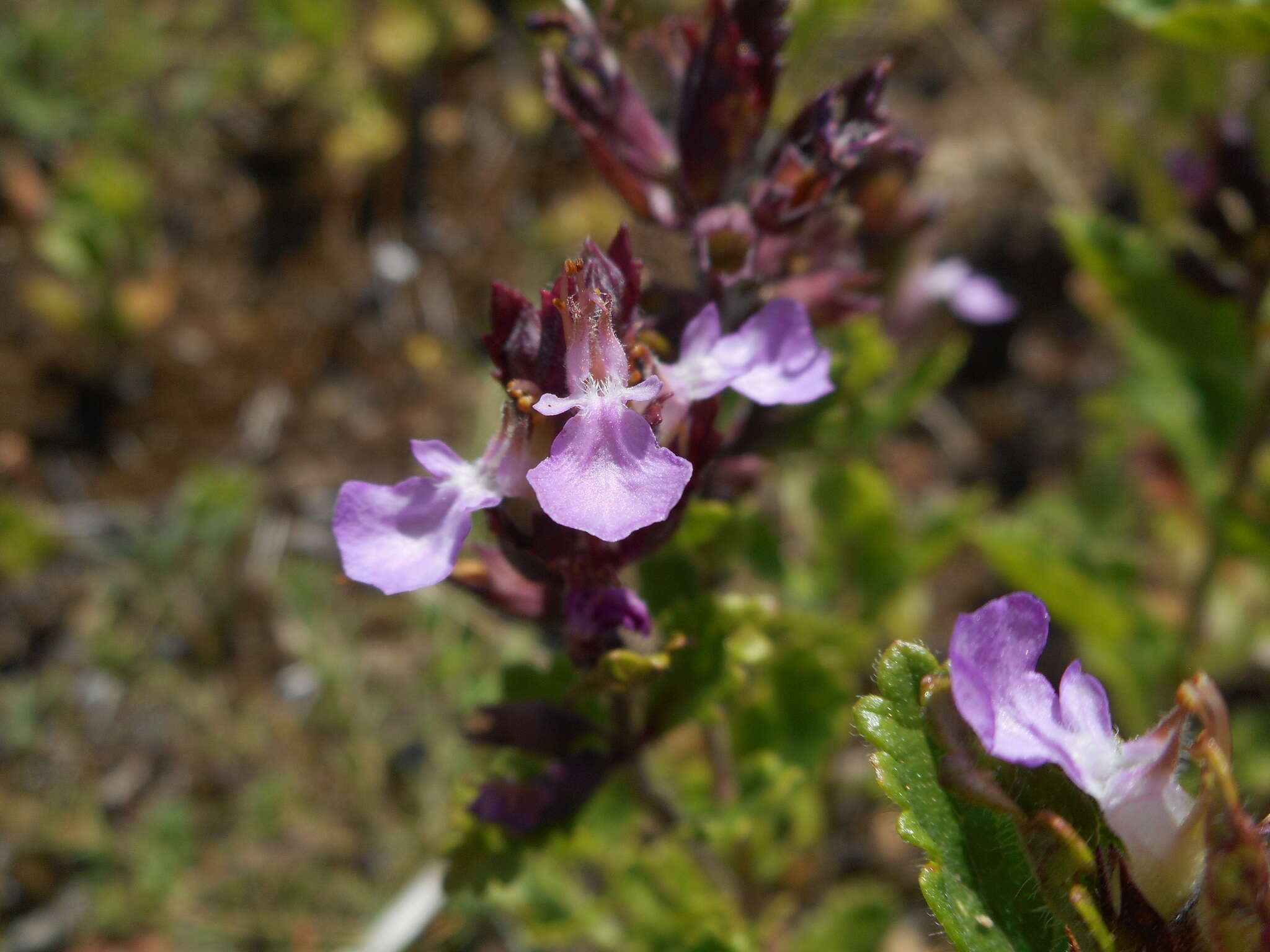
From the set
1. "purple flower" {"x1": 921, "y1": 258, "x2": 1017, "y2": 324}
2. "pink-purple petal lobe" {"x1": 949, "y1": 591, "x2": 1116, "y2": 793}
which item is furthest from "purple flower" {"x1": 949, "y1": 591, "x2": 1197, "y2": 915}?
"purple flower" {"x1": 921, "y1": 258, "x2": 1017, "y2": 324}

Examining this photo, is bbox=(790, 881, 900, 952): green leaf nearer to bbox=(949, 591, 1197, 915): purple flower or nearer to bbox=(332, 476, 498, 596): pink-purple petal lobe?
bbox=(949, 591, 1197, 915): purple flower

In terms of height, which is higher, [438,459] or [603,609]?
[438,459]

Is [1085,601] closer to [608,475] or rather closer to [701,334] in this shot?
[701,334]

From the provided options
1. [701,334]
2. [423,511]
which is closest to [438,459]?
[423,511]

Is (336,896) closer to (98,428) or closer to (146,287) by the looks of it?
(98,428)

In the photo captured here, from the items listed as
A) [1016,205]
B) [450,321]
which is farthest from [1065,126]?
[450,321]

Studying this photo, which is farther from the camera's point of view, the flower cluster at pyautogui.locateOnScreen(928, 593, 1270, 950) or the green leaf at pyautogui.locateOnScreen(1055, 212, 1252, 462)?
the green leaf at pyautogui.locateOnScreen(1055, 212, 1252, 462)
